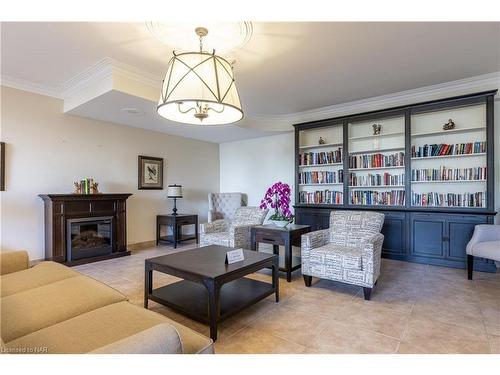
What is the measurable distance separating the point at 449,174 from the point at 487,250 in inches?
49.4

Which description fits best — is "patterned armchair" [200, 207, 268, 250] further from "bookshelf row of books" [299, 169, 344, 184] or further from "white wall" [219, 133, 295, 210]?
"white wall" [219, 133, 295, 210]

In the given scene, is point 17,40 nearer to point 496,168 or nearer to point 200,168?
point 200,168

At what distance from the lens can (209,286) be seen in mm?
1943

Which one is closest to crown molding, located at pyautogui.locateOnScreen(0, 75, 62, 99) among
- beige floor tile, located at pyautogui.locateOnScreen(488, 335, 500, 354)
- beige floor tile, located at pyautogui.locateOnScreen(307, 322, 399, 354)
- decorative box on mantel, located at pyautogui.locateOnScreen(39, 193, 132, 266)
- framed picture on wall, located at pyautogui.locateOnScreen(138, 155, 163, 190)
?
decorative box on mantel, located at pyautogui.locateOnScreen(39, 193, 132, 266)

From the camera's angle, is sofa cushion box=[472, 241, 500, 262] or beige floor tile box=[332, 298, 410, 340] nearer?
beige floor tile box=[332, 298, 410, 340]

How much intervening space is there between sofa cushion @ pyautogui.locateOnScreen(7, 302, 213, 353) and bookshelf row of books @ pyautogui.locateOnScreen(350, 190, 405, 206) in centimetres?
381

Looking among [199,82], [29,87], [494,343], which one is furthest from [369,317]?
[29,87]

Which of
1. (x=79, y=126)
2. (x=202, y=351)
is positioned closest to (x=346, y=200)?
(x=202, y=351)

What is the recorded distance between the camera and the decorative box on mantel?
3.66 meters

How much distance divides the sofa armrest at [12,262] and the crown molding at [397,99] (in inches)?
163

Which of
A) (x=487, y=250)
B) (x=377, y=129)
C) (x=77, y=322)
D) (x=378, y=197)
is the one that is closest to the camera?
(x=77, y=322)

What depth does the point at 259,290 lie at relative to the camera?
2.49 m

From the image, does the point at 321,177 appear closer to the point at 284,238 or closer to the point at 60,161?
the point at 284,238

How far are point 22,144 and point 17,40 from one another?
154cm
